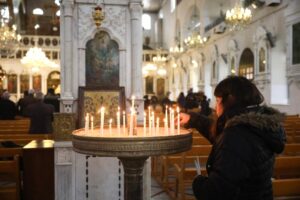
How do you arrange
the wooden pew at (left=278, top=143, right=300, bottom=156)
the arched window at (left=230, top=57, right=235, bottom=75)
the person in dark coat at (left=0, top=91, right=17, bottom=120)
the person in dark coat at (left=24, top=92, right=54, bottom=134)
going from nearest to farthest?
the wooden pew at (left=278, top=143, right=300, bottom=156) → the person in dark coat at (left=24, top=92, right=54, bottom=134) → the person in dark coat at (left=0, top=91, right=17, bottom=120) → the arched window at (left=230, top=57, right=235, bottom=75)

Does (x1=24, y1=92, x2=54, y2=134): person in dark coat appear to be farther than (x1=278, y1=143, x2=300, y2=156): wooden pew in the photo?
Yes

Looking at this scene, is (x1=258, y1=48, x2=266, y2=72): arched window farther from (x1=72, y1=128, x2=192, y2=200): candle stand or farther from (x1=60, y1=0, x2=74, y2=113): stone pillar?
(x1=72, y1=128, x2=192, y2=200): candle stand

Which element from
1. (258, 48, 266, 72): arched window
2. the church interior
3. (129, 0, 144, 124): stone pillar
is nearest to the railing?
the church interior

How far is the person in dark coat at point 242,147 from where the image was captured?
1.86 metres

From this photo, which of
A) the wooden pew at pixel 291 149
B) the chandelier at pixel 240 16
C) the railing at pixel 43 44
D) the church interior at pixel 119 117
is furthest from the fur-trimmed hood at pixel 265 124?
the railing at pixel 43 44

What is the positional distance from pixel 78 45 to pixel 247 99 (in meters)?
4.99

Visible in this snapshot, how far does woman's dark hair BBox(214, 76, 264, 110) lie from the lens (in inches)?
81.4

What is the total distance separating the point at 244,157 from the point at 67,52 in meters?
5.23

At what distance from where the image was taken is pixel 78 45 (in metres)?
6.59

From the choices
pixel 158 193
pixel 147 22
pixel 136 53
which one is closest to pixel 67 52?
pixel 136 53

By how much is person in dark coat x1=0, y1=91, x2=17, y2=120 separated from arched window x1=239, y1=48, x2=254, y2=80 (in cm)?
985

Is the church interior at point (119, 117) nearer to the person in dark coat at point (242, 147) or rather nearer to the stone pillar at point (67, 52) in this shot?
the stone pillar at point (67, 52)

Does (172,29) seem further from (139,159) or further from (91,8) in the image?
(139,159)

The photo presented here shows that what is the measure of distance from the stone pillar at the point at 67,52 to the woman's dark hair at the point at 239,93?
4.66 metres
